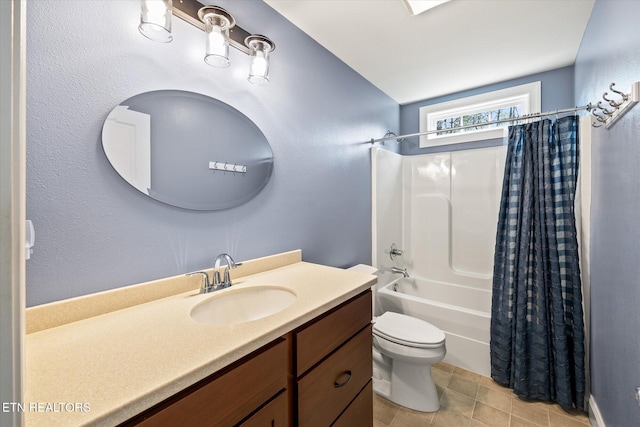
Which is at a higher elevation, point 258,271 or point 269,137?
point 269,137

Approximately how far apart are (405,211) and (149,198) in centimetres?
253

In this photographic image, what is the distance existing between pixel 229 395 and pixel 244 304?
52cm

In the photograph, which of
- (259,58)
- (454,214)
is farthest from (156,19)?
(454,214)

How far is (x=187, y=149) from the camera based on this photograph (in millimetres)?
1168

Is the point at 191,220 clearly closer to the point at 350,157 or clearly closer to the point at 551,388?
the point at 350,157

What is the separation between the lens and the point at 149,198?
105cm

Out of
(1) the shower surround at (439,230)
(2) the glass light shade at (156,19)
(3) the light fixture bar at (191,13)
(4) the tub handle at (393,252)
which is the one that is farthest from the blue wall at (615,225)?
(2) the glass light shade at (156,19)

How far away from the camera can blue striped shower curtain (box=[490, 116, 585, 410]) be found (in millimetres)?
1685

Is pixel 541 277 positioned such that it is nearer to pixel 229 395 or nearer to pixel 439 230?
pixel 439 230

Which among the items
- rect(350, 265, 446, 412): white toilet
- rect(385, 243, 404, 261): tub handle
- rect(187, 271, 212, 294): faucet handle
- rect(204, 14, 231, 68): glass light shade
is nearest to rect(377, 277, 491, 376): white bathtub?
rect(385, 243, 404, 261): tub handle

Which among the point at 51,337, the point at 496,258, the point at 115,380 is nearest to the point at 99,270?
the point at 51,337

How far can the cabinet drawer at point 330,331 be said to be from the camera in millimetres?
880

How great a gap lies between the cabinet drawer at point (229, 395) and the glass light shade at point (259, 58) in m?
1.22

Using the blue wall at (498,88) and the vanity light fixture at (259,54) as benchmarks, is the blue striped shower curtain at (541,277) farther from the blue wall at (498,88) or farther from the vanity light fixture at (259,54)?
the vanity light fixture at (259,54)
